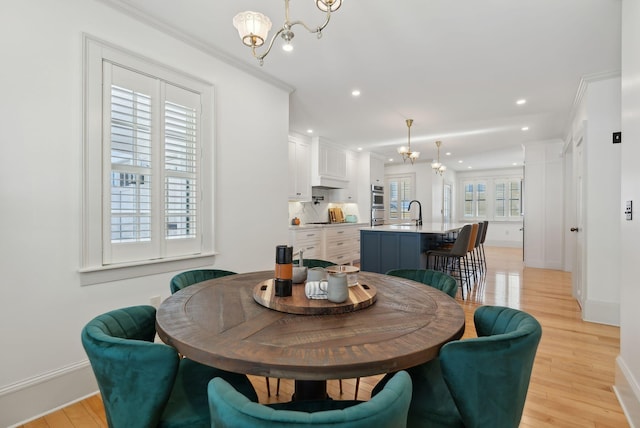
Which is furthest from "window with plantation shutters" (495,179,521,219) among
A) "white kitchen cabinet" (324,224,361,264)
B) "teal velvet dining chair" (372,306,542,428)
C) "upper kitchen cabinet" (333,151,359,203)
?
"teal velvet dining chair" (372,306,542,428)

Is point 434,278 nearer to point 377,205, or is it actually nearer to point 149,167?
point 149,167

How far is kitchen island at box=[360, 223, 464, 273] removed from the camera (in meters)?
4.32

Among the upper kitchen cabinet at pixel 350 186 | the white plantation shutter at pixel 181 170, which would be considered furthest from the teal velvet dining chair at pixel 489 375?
the upper kitchen cabinet at pixel 350 186

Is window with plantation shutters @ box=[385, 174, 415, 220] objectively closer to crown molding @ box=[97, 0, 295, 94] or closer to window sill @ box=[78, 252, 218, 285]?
crown molding @ box=[97, 0, 295, 94]

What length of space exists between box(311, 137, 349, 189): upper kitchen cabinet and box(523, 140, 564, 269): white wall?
3768 millimetres

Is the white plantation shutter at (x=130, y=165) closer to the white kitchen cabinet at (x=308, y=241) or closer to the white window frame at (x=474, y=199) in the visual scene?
the white kitchen cabinet at (x=308, y=241)

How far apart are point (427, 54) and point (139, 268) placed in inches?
119

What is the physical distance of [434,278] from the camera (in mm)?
1958

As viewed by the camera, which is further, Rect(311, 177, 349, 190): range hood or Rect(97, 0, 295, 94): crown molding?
Rect(311, 177, 349, 190): range hood

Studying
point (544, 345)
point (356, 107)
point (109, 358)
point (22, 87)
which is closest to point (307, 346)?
point (109, 358)

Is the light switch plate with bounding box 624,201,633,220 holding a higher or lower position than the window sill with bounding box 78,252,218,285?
higher

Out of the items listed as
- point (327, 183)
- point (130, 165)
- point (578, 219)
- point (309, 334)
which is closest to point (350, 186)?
point (327, 183)

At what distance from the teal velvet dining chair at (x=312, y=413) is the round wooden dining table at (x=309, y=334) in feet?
0.52

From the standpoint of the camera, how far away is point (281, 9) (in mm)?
2215
